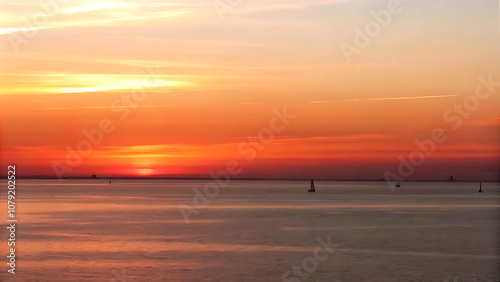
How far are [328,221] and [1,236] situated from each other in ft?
94.0

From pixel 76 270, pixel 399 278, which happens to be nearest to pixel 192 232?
pixel 76 270

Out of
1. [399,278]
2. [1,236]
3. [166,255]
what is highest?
[1,236]

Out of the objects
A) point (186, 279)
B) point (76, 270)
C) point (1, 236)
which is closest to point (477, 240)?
point (186, 279)

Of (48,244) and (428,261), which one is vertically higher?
(48,244)

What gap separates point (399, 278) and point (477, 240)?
60.7ft

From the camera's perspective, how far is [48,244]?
40562 mm

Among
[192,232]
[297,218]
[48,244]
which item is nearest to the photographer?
[48,244]

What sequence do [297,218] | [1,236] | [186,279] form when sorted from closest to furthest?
[186,279], [1,236], [297,218]

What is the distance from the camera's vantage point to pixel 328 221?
60.7 meters

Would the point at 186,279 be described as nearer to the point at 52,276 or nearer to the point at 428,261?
the point at 52,276

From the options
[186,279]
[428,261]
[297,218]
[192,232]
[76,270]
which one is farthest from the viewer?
[297,218]

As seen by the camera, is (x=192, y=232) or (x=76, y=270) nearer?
(x=76, y=270)

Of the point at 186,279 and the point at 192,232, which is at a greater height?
the point at 192,232

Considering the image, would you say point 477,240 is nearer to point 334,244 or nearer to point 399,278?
point 334,244
